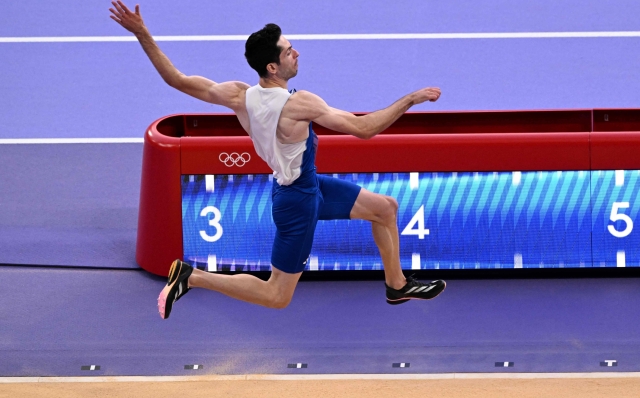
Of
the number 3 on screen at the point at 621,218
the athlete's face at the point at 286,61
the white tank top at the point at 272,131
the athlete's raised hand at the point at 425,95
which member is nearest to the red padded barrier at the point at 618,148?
the number 3 on screen at the point at 621,218

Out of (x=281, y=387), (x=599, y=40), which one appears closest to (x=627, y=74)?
(x=599, y=40)

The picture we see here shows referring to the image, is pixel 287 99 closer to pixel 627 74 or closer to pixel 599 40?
pixel 627 74

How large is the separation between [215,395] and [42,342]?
1577 millimetres

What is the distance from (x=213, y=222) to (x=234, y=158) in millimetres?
541

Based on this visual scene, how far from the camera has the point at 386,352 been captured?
7.45 metres

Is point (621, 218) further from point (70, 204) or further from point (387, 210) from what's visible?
point (70, 204)

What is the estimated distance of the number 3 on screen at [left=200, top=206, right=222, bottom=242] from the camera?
8328 mm

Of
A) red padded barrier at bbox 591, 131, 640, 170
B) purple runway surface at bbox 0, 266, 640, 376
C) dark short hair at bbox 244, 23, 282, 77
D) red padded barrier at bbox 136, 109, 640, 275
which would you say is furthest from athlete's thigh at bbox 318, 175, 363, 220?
→ red padded barrier at bbox 591, 131, 640, 170

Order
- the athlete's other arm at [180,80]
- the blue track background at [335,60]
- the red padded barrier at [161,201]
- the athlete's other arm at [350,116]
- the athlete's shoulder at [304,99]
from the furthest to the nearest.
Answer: the blue track background at [335,60] → the red padded barrier at [161,201] → the athlete's other arm at [180,80] → the athlete's shoulder at [304,99] → the athlete's other arm at [350,116]

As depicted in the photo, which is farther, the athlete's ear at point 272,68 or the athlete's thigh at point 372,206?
the athlete's thigh at point 372,206

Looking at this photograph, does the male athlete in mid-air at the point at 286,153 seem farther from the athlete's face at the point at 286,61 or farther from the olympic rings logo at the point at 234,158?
the olympic rings logo at the point at 234,158

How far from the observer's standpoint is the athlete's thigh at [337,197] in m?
6.33

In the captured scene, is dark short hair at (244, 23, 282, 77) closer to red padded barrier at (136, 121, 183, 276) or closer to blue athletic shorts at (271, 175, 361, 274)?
blue athletic shorts at (271, 175, 361, 274)

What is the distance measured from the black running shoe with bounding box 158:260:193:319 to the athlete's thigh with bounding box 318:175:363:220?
92cm
